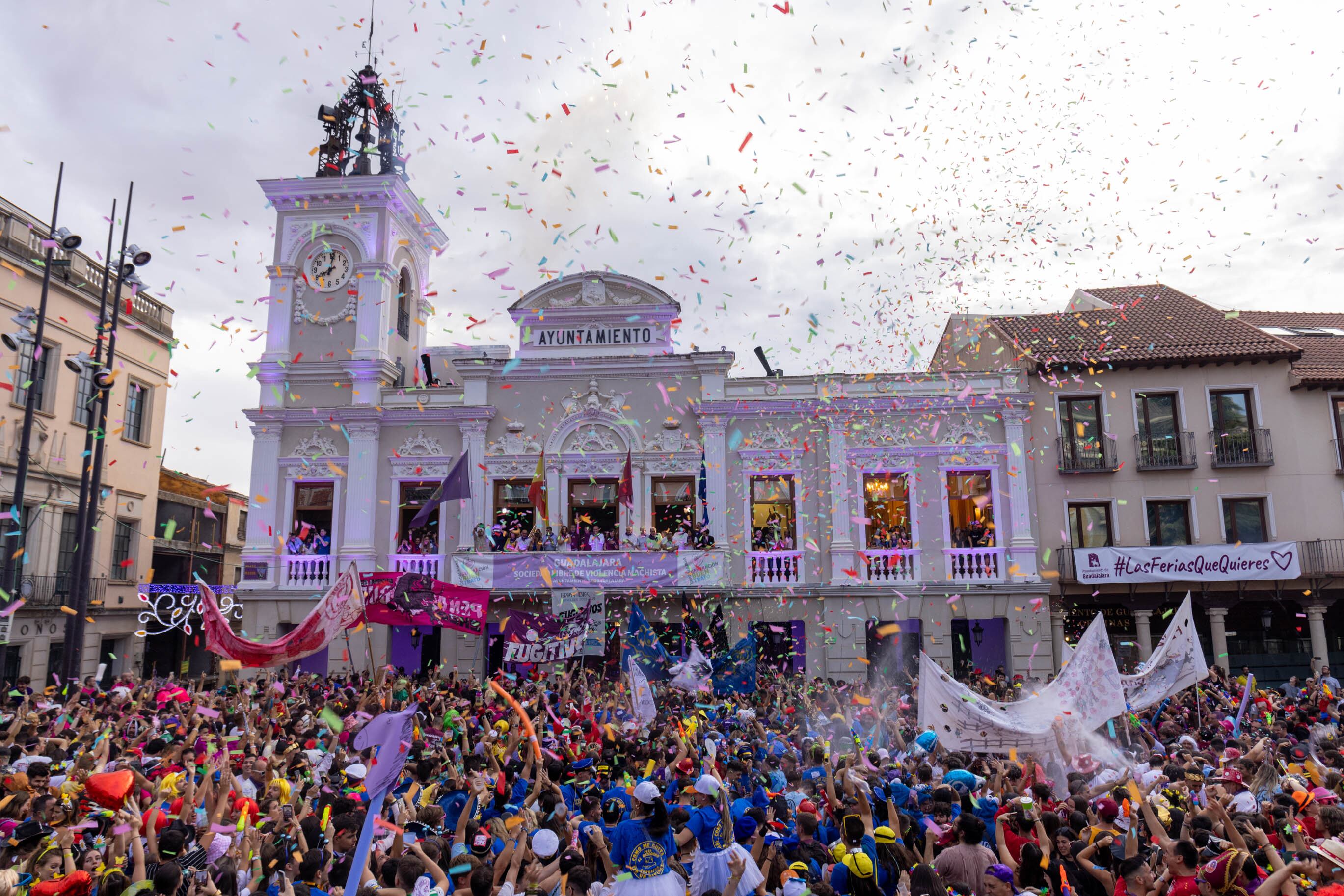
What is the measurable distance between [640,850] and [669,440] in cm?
1801

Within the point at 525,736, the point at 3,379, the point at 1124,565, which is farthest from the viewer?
the point at 3,379

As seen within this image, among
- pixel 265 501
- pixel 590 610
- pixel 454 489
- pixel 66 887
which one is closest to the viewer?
pixel 66 887

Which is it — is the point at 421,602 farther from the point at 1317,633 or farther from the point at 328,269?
the point at 1317,633

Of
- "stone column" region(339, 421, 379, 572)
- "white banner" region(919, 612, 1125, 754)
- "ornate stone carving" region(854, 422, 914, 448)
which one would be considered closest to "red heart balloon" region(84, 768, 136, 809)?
"white banner" region(919, 612, 1125, 754)

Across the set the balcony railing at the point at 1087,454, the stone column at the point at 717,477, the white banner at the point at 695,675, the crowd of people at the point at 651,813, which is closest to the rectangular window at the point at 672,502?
the stone column at the point at 717,477

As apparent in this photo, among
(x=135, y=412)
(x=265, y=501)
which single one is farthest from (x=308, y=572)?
(x=135, y=412)

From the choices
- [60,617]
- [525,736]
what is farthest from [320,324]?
[525,736]

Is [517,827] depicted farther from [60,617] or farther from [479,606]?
[60,617]

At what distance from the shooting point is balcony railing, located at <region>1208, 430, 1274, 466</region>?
23.4m

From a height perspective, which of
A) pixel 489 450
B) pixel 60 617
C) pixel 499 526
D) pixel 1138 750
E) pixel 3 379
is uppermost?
pixel 3 379

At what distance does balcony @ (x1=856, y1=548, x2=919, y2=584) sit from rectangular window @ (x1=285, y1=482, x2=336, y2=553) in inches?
550

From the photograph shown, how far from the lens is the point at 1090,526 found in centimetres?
2358

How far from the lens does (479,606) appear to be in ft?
65.5

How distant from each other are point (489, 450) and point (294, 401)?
18.6 feet
